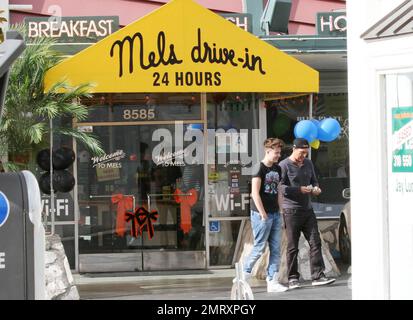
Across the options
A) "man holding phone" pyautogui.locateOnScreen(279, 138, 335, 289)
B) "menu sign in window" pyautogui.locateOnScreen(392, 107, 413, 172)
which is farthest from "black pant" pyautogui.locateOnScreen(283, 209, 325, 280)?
"menu sign in window" pyautogui.locateOnScreen(392, 107, 413, 172)

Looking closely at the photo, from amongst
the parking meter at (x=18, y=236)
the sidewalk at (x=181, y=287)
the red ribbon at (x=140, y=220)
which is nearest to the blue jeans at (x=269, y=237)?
the sidewalk at (x=181, y=287)

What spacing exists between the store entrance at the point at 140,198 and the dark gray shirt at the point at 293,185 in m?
2.24

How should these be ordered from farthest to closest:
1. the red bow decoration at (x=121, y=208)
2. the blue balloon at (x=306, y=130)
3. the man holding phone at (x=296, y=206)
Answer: the red bow decoration at (x=121, y=208)
the blue balloon at (x=306, y=130)
the man holding phone at (x=296, y=206)

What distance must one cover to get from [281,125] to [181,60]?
3393mm

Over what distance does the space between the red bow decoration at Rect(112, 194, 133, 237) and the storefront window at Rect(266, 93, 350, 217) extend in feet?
7.31

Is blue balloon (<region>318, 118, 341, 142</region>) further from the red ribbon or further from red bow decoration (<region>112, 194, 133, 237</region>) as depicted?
red bow decoration (<region>112, 194, 133, 237</region>)

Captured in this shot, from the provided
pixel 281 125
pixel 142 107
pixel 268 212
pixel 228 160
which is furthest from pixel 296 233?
pixel 142 107

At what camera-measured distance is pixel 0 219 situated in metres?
5.14

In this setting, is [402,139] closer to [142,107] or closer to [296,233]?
[296,233]

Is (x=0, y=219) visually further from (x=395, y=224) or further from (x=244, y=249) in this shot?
(x=244, y=249)

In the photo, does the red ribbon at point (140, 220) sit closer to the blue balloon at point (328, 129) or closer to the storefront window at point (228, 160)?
the storefront window at point (228, 160)

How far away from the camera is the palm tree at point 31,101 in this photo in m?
9.23

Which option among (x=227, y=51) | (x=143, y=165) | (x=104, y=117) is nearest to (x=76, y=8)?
(x=104, y=117)

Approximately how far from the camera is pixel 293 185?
1009 centimetres
